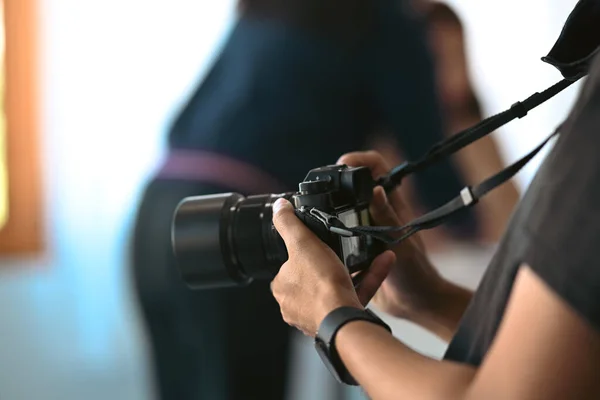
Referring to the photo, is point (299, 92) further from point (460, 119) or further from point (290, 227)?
point (290, 227)

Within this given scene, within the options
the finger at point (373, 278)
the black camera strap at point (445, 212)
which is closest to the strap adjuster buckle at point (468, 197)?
the black camera strap at point (445, 212)

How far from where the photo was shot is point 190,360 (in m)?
1.11

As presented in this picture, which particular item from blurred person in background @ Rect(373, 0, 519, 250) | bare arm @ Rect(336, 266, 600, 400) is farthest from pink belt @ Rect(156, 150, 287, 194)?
bare arm @ Rect(336, 266, 600, 400)

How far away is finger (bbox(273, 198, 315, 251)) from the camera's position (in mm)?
568

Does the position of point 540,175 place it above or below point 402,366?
above

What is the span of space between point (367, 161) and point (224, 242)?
7.7 inches

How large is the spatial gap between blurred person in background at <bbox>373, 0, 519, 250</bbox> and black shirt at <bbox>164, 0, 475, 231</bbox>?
7 cm

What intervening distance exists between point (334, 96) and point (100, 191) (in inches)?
27.3

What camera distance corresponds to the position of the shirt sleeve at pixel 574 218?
1.15 feet

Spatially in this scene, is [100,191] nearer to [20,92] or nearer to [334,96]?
[20,92]

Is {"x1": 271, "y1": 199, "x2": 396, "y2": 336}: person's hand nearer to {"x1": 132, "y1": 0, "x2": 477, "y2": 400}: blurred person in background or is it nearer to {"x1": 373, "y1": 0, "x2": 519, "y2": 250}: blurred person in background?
{"x1": 132, "y1": 0, "x2": 477, "y2": 400}: blurred person in background

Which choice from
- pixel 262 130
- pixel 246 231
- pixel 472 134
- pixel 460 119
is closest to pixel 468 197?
pixel 472 134

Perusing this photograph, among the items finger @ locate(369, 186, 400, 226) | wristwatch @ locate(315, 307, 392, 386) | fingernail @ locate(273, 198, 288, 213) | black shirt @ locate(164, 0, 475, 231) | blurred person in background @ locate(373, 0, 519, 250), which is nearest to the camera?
wristwatch @ locate(315, 307, 392, 386)

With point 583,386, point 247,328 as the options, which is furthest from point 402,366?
point 247,328
